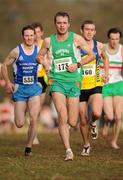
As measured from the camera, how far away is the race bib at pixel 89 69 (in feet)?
52.0

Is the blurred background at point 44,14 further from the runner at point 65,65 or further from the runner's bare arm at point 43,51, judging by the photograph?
the runner at point 65,65

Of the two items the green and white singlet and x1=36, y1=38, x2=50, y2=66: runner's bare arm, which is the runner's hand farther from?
x1=36, y1=38, x2=50, y2=66: runner's bare arm

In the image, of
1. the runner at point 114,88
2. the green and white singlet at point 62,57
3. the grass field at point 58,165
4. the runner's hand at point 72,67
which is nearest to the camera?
the grass field at point 58,165

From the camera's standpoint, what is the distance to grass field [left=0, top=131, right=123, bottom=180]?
39.4 ft

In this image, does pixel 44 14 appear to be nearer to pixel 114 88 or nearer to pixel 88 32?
pixel 114 88

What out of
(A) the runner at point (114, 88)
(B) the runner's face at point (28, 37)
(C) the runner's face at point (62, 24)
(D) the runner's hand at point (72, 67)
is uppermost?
(C) the runner's face at point (62, 24)

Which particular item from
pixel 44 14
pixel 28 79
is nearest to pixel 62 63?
pixel 28 79

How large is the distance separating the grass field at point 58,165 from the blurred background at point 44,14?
36.7m

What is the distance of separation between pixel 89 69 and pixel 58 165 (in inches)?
120

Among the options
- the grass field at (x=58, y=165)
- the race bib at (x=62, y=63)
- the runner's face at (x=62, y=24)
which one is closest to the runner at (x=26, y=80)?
the grass field at (x=58, y=165)

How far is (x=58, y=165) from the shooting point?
13266 millimetres

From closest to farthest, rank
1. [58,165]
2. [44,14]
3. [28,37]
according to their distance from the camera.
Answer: [58,165], [28,37], [44,14]

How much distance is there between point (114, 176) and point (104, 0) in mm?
48117

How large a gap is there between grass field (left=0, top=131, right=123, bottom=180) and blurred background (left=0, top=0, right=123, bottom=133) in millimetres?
36673
